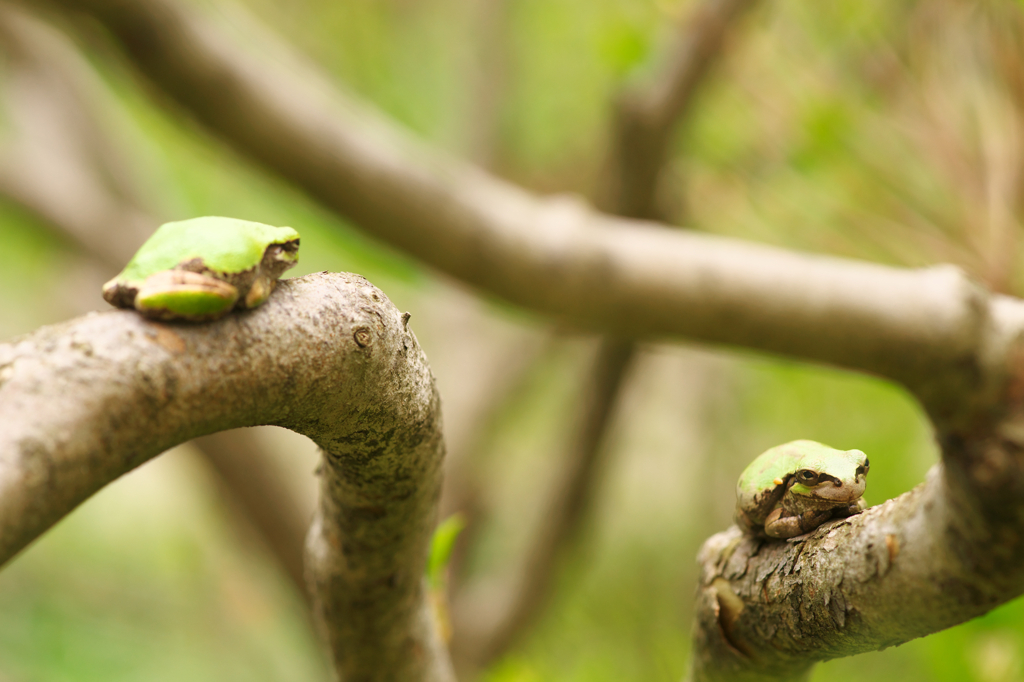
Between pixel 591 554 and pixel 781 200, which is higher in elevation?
pixel 781 200

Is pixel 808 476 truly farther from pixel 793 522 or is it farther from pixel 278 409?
pixel 278 409

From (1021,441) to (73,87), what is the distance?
3.35m

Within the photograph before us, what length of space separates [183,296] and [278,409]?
0.29ft

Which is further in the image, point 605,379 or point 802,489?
point 605,379

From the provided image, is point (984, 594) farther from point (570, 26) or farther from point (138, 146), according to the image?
point (138, 146)

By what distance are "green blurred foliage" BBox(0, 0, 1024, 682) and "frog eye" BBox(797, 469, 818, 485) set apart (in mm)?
396

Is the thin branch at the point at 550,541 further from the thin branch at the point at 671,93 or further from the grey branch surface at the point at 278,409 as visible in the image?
the grey branch surface at the point at 278,409

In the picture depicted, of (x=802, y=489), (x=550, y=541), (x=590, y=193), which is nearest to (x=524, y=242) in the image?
(x=802, y=489)

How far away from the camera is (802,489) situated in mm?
563

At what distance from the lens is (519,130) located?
3.71 metres

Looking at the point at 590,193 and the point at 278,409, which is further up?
the point at 590,193

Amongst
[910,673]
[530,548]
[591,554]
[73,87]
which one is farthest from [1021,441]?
[73,87]

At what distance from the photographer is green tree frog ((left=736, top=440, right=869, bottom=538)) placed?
1.82 ft

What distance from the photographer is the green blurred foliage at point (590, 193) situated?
1.79 meters
